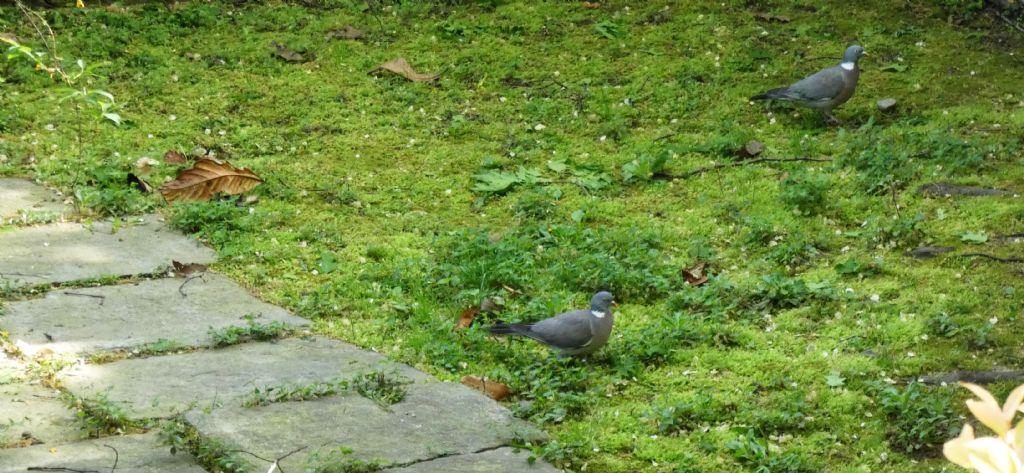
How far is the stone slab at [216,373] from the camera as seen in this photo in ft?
13.1

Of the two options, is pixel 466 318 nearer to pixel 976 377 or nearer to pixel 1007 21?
pixel 976 377

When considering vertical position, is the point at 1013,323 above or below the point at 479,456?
below

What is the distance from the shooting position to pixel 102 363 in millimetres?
4324

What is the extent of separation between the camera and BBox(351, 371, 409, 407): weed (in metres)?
4.16

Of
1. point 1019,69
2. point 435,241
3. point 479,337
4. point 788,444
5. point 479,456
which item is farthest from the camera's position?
point 1019,69

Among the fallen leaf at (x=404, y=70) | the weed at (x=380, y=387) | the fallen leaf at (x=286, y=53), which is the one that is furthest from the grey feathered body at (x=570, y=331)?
the fallen leaf at (x=286, y=53)

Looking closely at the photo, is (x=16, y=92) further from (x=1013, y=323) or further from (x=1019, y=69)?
(x=1019, y=69)

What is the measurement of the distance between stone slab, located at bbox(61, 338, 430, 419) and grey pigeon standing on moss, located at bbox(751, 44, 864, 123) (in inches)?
155

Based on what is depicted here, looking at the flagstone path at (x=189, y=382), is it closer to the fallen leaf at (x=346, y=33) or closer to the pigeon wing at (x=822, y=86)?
the fallen leaf at (x=346, y=33)

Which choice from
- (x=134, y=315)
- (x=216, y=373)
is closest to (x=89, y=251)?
(x=134, y=315)

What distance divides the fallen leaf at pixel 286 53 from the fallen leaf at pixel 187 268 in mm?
3345

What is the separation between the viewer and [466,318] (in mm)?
5031

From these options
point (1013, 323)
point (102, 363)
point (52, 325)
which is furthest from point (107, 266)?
point (1013, 323)

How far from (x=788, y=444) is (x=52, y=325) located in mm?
2904
